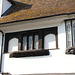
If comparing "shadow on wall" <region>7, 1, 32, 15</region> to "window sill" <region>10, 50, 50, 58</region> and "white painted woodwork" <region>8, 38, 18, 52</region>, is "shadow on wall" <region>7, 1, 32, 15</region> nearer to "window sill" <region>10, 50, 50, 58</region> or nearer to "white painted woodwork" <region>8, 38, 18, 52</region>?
"white painted woodwork" <region>8, 38, 18, 52</region>

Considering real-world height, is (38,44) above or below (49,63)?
above

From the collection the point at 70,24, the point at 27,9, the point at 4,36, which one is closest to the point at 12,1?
the point at 27,9

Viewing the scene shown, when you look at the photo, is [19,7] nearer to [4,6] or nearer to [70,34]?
[4,6]

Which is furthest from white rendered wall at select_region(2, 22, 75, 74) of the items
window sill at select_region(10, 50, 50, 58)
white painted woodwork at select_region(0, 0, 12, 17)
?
white painted woodwork at select_region(0, 0, 12, 17)

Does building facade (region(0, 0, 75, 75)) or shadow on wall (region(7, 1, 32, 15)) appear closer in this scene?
building facade (region(0, 0, 75, 75))

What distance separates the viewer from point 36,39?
1405cm

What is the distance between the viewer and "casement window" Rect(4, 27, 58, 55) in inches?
530

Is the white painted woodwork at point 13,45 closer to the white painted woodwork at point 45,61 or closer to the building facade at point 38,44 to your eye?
the building facade at point 38,44

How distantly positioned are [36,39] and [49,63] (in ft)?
6.51

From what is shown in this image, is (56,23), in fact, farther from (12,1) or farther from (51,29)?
(12,1)

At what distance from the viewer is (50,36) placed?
536 inches

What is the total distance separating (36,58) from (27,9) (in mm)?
3591

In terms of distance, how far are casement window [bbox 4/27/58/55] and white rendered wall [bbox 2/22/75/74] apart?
436 millimetres

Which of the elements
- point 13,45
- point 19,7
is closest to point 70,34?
point 13,45
